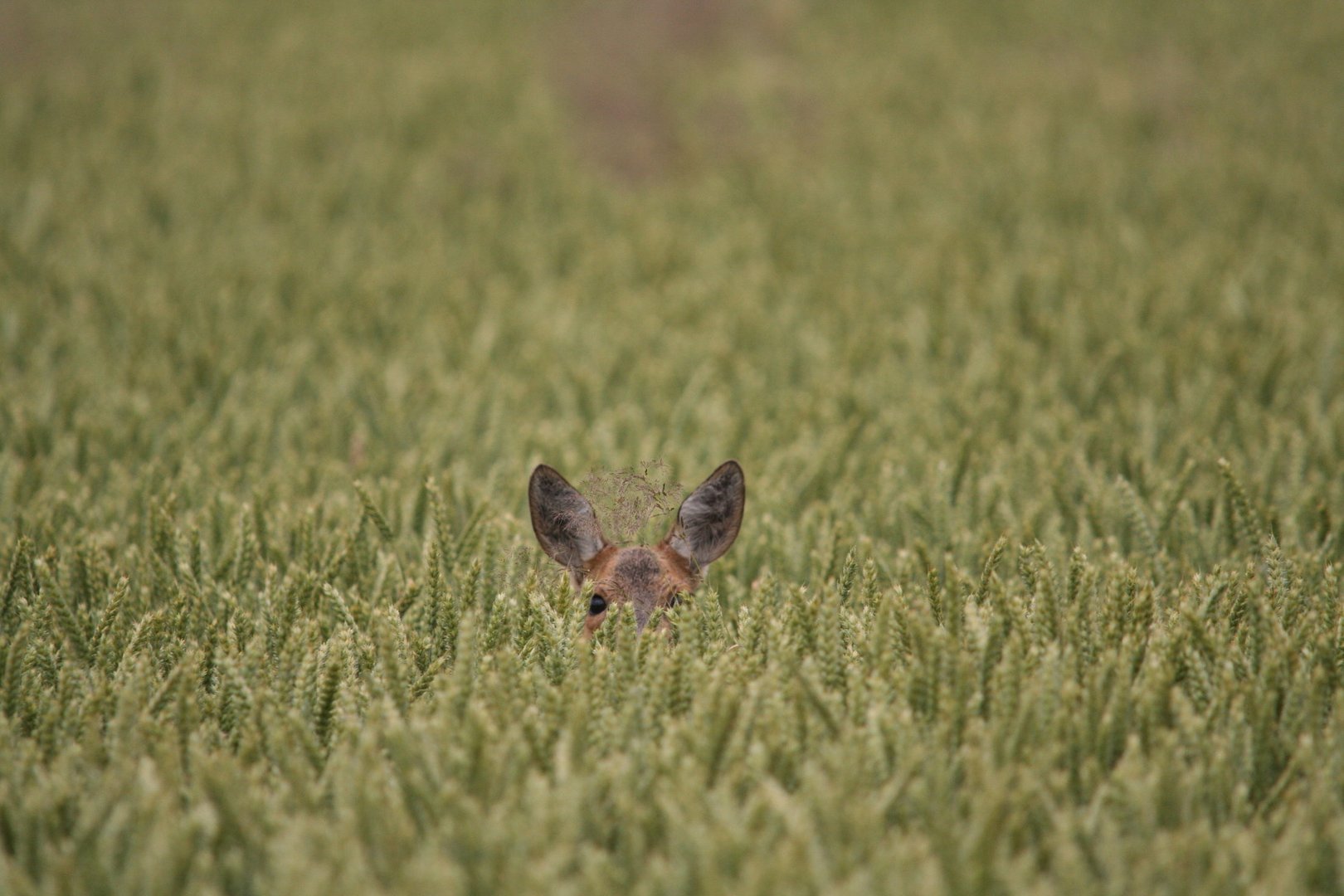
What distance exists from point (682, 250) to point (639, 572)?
4474 millimetres

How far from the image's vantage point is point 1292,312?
587 cm

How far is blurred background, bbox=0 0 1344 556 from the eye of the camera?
14.5 feet

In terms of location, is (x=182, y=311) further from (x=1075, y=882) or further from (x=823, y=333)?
(x=1075, y=882)

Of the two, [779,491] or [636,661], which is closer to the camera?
[636,661]

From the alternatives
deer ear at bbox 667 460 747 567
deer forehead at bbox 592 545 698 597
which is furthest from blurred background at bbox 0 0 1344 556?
deer forehead at bbox 592 545 698 597

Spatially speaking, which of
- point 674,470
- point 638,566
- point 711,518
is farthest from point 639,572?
point 674,470

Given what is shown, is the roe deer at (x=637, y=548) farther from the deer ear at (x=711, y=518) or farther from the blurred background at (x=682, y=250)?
the blurred background at (x=682, y=250)

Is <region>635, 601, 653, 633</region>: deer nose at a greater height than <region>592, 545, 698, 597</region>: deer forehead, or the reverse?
<region>592, 545, 698, 597</region>: deer forehead

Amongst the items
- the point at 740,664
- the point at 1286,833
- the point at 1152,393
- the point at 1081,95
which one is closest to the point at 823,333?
the point at 1152,393

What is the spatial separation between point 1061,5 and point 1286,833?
38.2 feet

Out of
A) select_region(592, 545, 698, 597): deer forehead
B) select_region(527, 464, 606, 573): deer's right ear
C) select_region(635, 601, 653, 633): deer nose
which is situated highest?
select_region(527, 464, 606, 573): deer's right ear

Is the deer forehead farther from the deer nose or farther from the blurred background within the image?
the blurred background

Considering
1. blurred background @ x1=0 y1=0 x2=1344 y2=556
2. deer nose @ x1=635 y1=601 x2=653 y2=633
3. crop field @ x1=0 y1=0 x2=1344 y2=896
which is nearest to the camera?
crop field @ x1=0 y1=0 x2=1344 y2=896

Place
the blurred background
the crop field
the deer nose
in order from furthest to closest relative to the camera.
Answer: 1. the blurred background
2. the deer nose
3. the crop field
